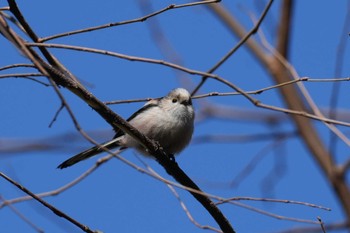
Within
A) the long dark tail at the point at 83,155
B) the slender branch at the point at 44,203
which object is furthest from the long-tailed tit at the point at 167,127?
the slender branch at the point at 44,203

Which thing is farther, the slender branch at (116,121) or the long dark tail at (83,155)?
the long dark tail at (83,155)

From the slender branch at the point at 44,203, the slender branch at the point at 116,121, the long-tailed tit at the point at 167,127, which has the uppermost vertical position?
the long-tailed tit at the point at 167,127

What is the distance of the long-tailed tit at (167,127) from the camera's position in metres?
3.85

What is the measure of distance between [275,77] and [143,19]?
1447mm

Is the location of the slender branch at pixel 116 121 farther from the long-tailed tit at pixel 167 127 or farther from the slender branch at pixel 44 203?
the long-tailed tit at pixel 167 127

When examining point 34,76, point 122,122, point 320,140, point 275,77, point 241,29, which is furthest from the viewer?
point 241,29

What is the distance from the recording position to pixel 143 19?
2297 millimetres

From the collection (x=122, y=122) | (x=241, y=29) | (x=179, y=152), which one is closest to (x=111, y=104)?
(x=122, y=122)

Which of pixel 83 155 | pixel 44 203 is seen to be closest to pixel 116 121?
pixel 44 203

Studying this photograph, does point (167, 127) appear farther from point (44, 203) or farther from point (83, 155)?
point (44, 203)

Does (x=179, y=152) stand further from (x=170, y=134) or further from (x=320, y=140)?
(x=320, y=140)

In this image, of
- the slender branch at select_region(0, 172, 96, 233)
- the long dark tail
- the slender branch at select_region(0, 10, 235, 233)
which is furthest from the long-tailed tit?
the slender branch at select_region(0, 172, 96, 233)

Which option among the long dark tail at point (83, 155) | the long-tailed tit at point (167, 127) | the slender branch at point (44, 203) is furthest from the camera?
the long-tailed tit at point (167, 127)

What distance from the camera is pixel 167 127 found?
12.7ft
